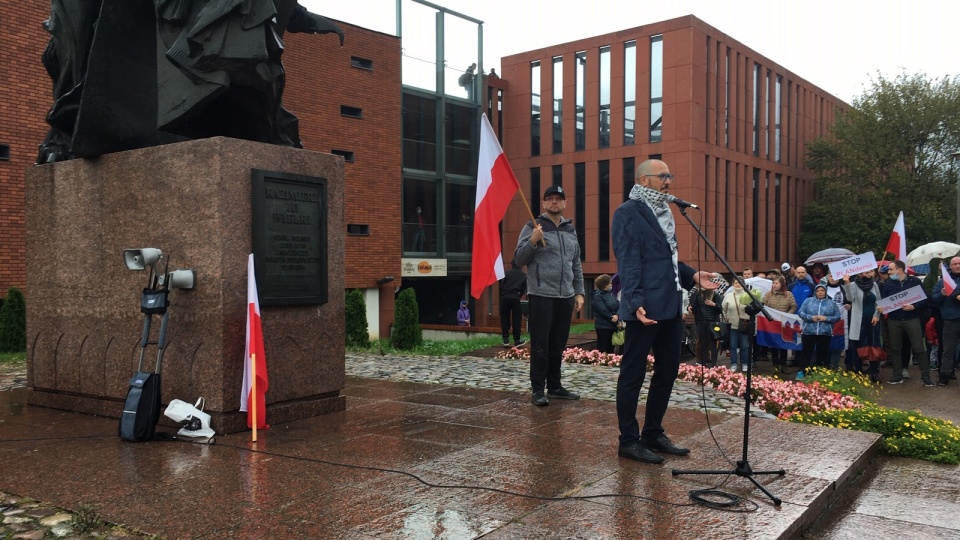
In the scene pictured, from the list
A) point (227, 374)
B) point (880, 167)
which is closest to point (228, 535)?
point (227, 374)

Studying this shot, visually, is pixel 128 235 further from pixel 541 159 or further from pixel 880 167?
pixel 880 167

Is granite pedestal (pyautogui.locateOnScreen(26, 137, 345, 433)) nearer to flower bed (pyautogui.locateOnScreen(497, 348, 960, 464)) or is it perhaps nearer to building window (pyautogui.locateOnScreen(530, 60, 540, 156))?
flower bed (pyautogui.locateOnScreen(497, 348, 960, 464))

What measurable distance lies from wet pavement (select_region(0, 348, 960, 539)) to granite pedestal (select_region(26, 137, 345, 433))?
0.97 ft

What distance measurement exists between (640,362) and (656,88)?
36262mm

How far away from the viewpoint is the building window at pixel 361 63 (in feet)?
95.5

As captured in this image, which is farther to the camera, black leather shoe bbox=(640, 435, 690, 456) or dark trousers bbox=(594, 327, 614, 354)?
dark trousers bbox=(594, 327, 614, 354)

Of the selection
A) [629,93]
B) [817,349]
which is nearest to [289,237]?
[817,349]

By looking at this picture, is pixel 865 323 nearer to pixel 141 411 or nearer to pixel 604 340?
pixel 604 340

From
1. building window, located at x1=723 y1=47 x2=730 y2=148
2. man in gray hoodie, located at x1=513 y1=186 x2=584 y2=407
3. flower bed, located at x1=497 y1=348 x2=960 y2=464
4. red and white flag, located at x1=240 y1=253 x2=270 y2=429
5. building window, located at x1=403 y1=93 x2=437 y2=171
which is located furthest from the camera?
building window, located at x1=723 y1=47 x2=730 y2=148

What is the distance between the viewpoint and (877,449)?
20.6ft

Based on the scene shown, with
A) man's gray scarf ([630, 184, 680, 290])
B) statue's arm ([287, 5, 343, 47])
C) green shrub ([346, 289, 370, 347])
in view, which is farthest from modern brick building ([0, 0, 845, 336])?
man's gray scarf ([630, 184, 680, 290])

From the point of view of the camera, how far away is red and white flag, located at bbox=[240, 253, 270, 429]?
580cm

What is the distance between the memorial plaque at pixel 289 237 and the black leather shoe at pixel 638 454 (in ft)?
9.19

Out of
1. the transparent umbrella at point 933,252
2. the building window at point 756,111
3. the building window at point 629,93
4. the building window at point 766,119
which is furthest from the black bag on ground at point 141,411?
the building window at point 766,119
